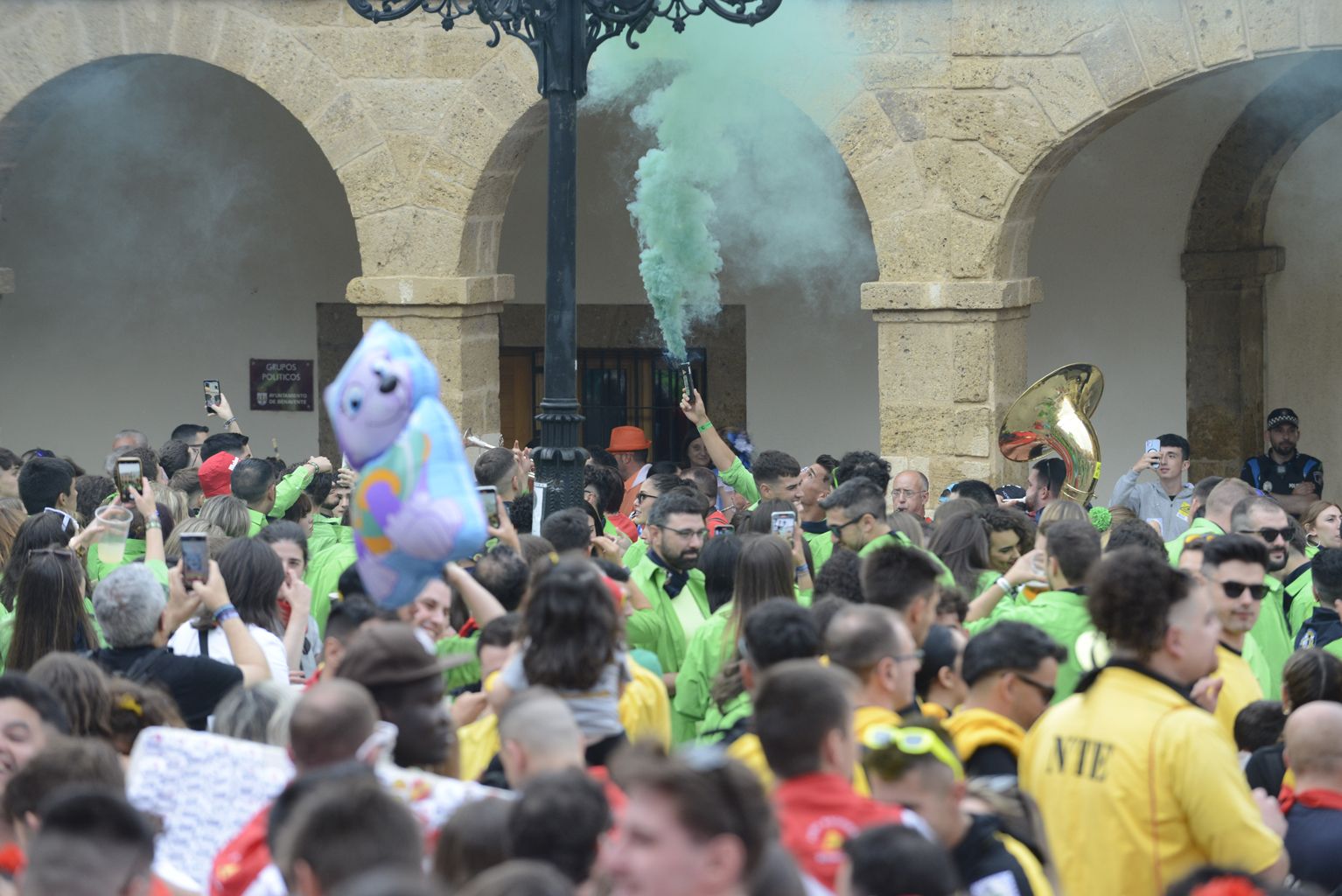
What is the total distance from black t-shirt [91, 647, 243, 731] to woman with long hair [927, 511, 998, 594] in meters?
2.43

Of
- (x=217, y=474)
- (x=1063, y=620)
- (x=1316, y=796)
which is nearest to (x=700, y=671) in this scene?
(x=1063, y=620)

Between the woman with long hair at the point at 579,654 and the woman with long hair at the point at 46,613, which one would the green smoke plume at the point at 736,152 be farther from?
the woman with long hair at the point at 579,654

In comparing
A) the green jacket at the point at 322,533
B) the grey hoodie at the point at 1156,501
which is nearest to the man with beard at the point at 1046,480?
the grey hoodie at the point at 1156,501

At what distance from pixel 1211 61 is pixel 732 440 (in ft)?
11.7

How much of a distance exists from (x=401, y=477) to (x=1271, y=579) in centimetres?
320

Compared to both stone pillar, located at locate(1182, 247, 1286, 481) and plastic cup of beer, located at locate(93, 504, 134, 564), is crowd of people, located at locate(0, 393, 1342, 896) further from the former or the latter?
stone pillar, located at locate(1182, 247, 1286, 481)

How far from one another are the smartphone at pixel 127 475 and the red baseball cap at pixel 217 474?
163 cm

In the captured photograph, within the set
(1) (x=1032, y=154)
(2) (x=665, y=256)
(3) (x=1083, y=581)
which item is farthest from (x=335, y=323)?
(3) (x=1083, y=581)

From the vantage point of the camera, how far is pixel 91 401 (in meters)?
13.3

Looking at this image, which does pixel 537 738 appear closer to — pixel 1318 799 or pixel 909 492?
pixel 1318 799

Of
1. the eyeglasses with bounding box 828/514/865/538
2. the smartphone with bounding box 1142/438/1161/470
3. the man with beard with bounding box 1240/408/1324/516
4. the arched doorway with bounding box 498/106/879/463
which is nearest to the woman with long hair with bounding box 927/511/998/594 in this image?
the eyeglasses with bounding box 828/514/865/538

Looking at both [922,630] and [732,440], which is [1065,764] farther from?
[732,440]

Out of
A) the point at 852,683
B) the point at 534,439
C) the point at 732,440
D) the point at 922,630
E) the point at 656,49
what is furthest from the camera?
the point at 534,439

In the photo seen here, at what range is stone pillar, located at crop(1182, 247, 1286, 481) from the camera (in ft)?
38.1
